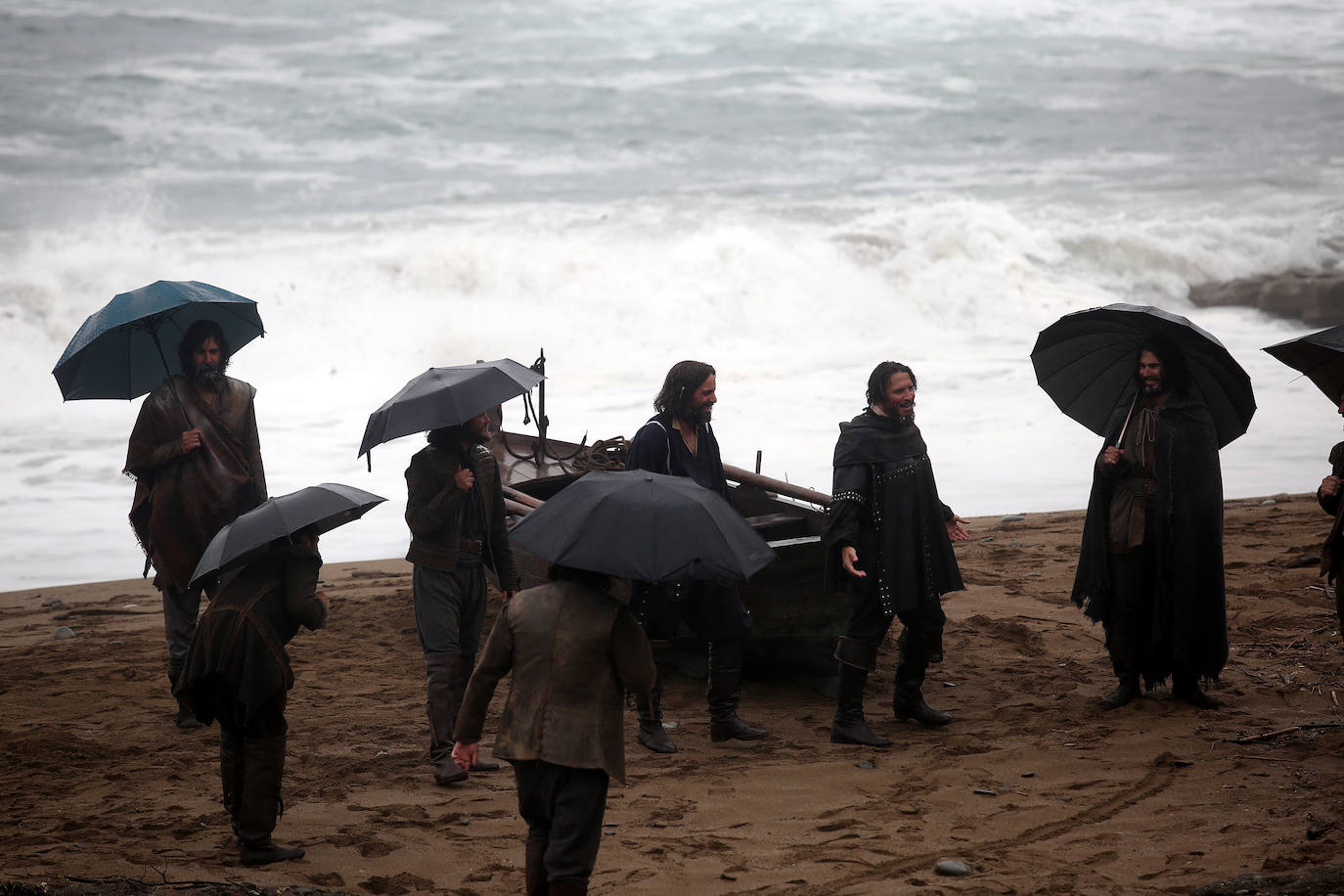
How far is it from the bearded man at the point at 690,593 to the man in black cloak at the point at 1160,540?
1.72m

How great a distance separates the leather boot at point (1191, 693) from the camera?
6.34m

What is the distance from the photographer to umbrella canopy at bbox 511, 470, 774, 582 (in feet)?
12.5

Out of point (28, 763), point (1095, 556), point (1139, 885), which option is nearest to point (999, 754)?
point (1095, 556)

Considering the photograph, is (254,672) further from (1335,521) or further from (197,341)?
(1335,521)

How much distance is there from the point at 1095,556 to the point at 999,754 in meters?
1.12

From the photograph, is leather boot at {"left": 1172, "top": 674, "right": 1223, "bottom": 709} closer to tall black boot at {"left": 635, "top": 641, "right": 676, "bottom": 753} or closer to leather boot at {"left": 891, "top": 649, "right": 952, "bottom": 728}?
leather boot at {"left": 891, "top": 649, "right": 952, "bottom": 728}

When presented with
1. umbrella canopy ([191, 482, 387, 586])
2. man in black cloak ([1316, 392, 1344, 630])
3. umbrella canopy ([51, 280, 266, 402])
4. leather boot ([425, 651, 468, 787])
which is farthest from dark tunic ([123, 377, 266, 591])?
man in black cloak ([1316, 392, 1344, 630])

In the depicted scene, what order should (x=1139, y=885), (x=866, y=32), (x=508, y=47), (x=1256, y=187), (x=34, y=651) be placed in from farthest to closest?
(x=866, y=32) < (x=508, y=47) < (x=1256, y=187) < (x=34, y=651) < (x=1139, y=885)

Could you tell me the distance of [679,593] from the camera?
240 inches

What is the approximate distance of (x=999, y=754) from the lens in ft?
19.5

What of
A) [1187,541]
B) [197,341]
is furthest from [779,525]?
[197,341]

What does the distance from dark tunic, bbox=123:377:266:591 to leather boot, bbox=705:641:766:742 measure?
8.14 ft

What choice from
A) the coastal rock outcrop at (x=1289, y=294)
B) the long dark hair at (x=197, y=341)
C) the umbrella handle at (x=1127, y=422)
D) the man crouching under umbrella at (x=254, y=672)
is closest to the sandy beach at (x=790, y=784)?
the man crouching under umbrella at (x=254, y=672)

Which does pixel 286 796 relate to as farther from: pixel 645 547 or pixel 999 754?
pixel 999 754
